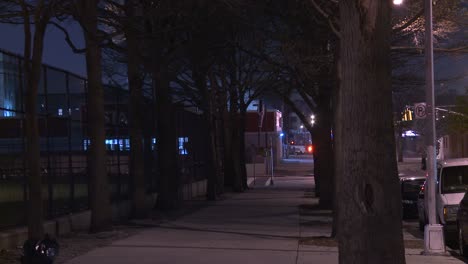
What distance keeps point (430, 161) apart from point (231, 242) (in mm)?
4279

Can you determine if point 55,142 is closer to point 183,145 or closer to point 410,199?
point 410,199

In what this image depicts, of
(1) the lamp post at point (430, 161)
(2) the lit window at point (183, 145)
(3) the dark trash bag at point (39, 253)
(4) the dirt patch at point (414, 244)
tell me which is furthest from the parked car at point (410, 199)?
(3) the dark trash bag at point (39, 253)

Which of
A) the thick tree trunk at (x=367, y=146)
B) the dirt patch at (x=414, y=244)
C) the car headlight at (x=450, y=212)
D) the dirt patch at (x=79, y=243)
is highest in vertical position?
the thick tree trunk at (x=367, y=146)

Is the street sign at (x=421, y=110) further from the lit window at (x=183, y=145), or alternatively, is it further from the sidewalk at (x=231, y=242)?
the lit window at (x=183, y=145)

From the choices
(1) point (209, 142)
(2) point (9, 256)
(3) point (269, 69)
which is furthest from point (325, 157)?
(2) point (9, 256)

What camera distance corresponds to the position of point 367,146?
514cm

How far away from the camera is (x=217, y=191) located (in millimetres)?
29750

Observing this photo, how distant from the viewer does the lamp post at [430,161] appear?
12.2 meters

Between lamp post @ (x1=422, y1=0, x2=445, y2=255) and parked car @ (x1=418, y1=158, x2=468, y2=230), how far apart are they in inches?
45.3

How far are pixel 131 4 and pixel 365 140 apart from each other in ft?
41.3

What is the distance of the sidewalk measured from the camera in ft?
36.4

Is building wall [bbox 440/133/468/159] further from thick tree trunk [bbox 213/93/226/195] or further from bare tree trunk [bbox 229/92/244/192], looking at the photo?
bare tree trunk [bbox 229/92/244/192]

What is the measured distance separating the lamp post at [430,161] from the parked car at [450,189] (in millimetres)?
1151

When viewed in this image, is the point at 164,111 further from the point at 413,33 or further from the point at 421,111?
the point at 421,111
